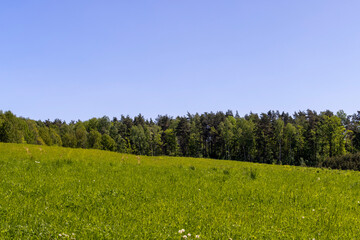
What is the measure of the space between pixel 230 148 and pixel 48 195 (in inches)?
4110

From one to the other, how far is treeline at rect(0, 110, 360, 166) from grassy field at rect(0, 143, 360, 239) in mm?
58199

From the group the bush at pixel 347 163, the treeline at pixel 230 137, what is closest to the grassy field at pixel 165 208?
the bush at pixel 347 163

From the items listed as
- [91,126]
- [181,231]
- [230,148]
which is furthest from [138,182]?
[91,126]

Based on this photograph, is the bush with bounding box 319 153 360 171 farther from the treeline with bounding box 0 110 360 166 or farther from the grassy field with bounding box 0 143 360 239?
the treeline with bounding box 0 110 360 166

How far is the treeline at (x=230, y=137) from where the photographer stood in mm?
74688

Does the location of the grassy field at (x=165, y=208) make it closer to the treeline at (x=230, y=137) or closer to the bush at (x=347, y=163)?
the bush at (x=347, y=163)

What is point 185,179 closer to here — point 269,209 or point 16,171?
point 269,209

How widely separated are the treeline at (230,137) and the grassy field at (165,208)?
58199mm

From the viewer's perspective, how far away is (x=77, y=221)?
215 inches

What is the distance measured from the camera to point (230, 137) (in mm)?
98375

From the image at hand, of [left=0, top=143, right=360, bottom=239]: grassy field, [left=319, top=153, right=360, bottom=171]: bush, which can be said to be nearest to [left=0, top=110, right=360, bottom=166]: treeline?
[left=319, top=153, right=360, bottom=171]: bush

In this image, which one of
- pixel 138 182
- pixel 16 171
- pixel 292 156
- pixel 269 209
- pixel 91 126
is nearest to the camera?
pixel 269 209

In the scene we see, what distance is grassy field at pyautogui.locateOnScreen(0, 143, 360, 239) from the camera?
5.07 m

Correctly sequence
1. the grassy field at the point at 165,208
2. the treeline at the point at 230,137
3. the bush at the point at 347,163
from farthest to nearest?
the treeline at the point at 230,137
the bush at the point at 347,163
the grassy field at the point at 165,208
